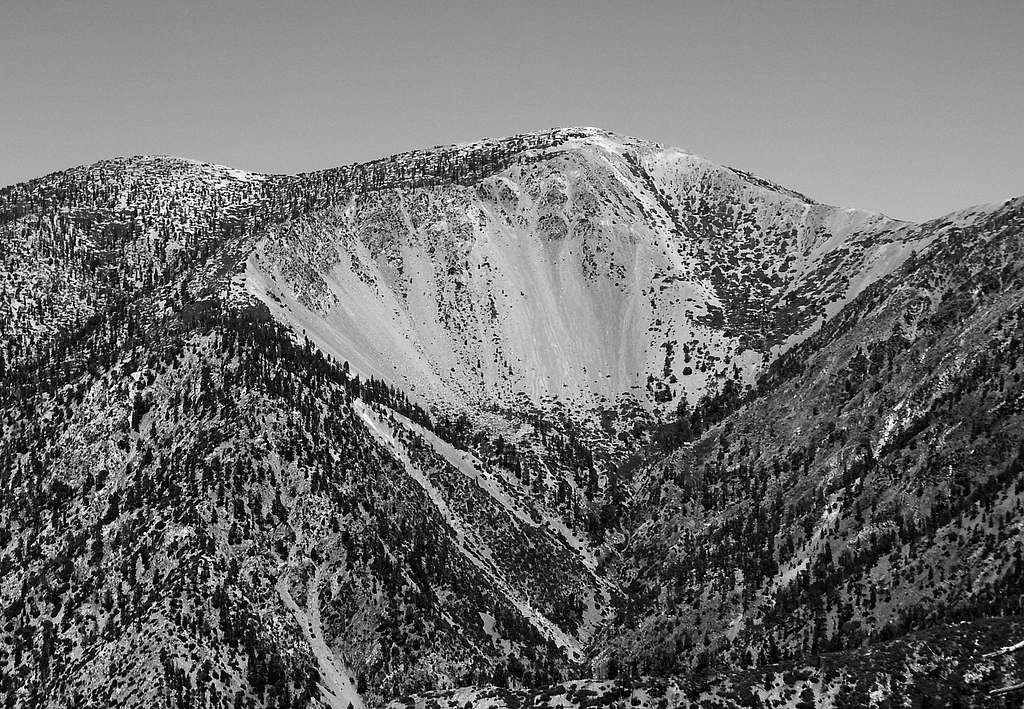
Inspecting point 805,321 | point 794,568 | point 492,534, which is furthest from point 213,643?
point 805,321

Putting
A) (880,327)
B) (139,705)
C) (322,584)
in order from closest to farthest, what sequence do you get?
(139,705)
(322,584)
(880,327)

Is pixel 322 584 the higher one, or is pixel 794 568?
pixel 322 584

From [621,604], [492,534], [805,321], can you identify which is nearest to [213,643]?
[492,534]

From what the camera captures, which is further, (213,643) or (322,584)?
(322,584)

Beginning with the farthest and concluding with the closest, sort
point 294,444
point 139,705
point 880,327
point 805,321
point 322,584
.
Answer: point 805,321
point 880,327
point 294,444
point 322,584
point 139,705

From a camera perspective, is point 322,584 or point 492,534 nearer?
point 322,584

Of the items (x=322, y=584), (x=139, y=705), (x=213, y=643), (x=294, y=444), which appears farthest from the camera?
(x=294, y=444)

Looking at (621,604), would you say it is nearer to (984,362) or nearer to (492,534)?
(492,534)

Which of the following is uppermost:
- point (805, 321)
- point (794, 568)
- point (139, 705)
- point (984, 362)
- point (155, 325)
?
point (155, 325)

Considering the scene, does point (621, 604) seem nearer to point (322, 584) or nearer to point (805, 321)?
point (322, 584)
